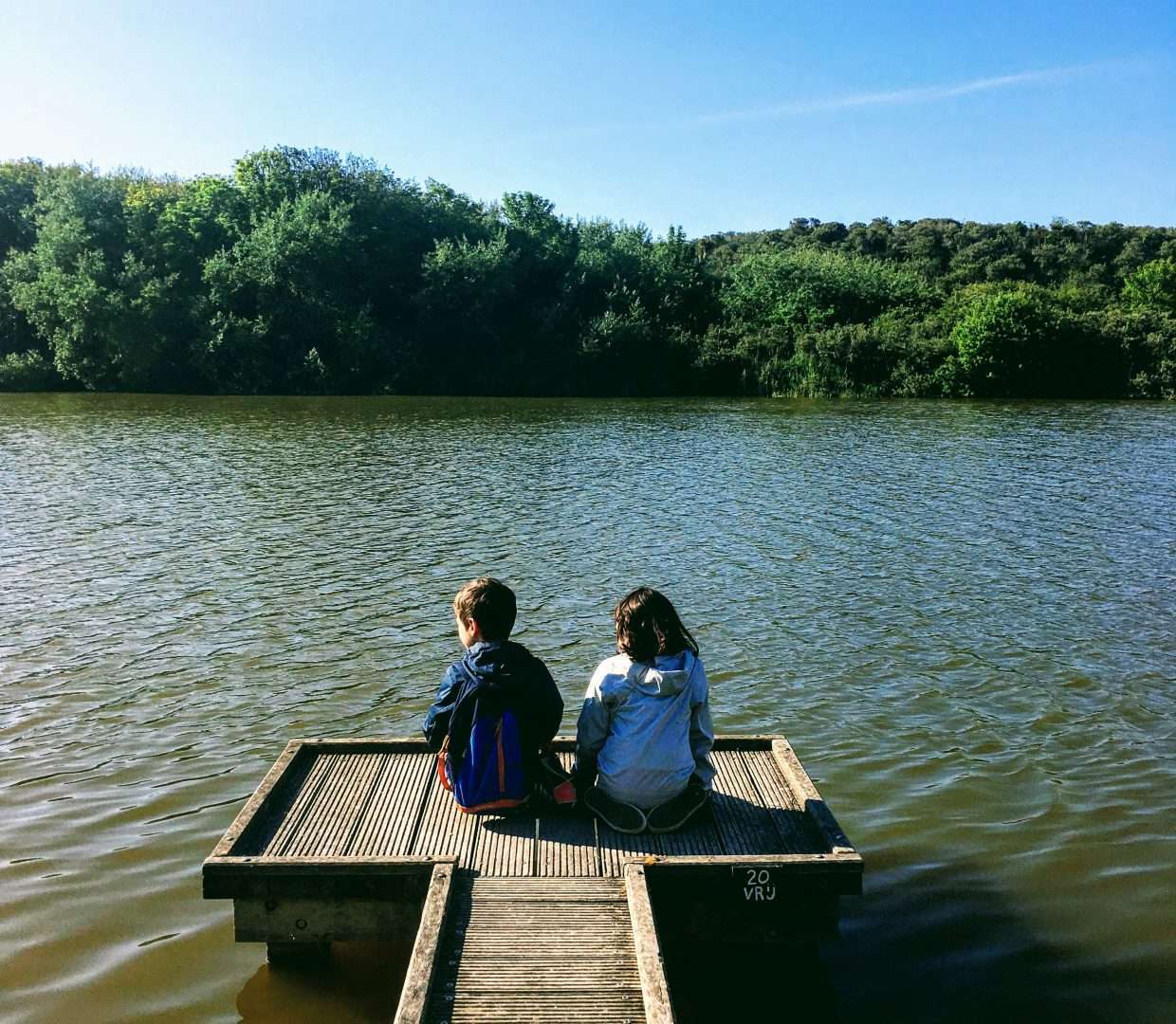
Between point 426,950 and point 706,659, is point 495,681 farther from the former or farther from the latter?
point 706,659

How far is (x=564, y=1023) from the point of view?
4086 millimetres

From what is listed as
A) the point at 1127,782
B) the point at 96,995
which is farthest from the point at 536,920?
the point at 1127,782

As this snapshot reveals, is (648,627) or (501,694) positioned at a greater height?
(648,627)

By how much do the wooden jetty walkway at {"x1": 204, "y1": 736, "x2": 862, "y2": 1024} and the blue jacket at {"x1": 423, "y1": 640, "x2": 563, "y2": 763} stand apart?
451 millimetres

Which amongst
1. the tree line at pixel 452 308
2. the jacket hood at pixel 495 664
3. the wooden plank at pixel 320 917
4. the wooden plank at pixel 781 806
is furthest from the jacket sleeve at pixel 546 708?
the tree line at pixel 452 308

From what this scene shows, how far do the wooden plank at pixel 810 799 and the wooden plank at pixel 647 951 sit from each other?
3.41ft

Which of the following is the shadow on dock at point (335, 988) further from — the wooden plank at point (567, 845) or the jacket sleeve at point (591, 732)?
the jacket sleeve at point (591, 732)

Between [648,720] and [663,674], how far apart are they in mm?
272

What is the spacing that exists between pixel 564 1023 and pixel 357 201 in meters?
57.1

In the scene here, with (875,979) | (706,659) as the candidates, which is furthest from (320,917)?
(706,659)

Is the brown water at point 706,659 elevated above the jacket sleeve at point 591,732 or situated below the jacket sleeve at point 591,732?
below

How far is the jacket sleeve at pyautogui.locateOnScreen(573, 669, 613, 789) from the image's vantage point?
579cm

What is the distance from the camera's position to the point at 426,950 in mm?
4387

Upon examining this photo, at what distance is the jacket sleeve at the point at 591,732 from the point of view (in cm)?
579
